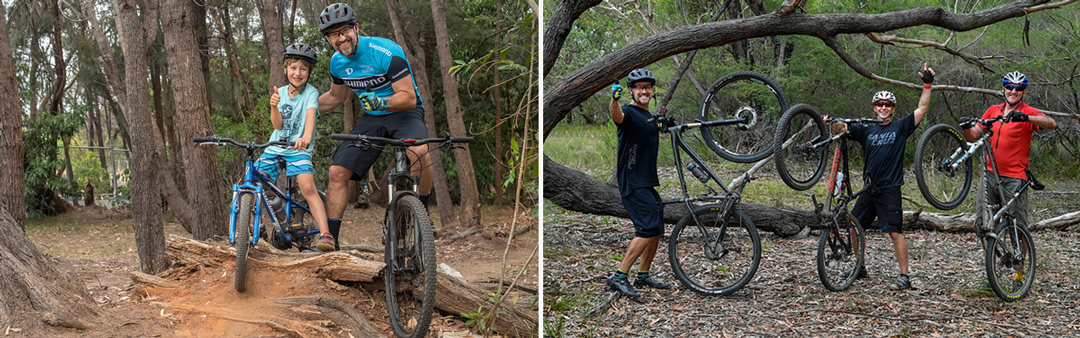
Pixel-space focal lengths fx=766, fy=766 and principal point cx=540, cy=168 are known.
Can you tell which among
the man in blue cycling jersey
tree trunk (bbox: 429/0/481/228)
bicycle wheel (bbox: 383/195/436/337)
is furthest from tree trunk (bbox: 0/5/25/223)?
tree trunk (bbox: 429/0/481/228)

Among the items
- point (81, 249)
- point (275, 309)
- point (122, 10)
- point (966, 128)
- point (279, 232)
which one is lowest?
point (81, 249)

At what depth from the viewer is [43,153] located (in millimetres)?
13117

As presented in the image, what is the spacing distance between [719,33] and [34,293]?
398cm

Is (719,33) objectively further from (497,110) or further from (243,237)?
(497,110)

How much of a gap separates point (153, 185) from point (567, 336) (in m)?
3.98

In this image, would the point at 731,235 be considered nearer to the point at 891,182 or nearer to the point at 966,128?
the point at 891,182

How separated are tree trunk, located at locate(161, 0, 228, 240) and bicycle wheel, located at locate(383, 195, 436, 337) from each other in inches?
95.9

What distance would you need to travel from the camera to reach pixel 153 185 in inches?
246

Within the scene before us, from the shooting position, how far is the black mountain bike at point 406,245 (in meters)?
2.86

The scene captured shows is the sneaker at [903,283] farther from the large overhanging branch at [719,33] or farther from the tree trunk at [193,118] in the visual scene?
the tree trunk at [193,118]

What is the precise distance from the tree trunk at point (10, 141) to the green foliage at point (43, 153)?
775cm

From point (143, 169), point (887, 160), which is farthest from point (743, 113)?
point (143, 169)

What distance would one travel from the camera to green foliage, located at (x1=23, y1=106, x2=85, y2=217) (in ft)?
41.7

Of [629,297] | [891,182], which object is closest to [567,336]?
[629,297]
